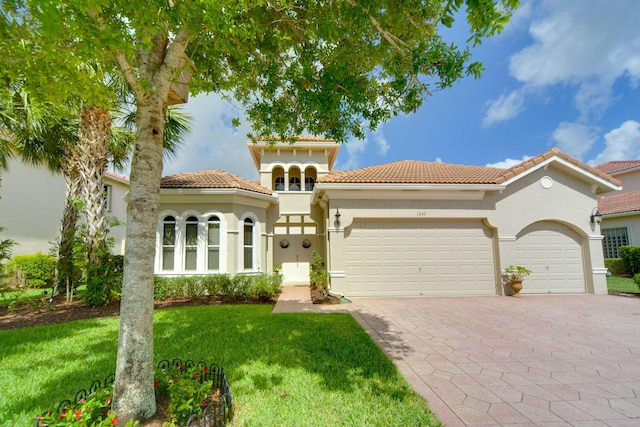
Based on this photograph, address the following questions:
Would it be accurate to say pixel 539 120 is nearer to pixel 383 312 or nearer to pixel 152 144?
pixel 383 312

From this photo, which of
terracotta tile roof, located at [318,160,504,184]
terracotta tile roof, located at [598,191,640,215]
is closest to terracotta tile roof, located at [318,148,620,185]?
terracotta tile roof, located at [318,160,504,184]

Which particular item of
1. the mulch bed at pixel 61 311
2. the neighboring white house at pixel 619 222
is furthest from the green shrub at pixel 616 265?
the mulch bed at pixel 61 311

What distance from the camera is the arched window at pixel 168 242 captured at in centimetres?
1173

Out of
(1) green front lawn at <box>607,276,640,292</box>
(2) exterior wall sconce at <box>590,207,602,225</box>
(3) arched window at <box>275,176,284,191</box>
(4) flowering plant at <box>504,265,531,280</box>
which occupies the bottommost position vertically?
(1) green front lawn at <box>607,276,640,292</box>

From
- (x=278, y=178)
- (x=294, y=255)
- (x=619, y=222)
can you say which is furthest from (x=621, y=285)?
(x=278, y=178)

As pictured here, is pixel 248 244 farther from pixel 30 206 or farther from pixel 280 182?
pixel 30 206

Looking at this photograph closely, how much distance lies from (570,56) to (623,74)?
10422mm

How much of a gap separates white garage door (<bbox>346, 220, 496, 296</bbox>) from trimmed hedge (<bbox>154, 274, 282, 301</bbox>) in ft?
10.6

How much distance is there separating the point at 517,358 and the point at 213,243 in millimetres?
10777

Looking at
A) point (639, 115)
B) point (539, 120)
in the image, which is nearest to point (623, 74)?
point (639, 115)

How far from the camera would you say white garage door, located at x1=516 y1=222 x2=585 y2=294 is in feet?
38.7

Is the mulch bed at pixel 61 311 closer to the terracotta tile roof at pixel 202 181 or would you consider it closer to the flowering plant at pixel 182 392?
the terracotta tile roof at pixel 202 181

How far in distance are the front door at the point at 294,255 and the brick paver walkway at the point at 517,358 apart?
5.49 metres

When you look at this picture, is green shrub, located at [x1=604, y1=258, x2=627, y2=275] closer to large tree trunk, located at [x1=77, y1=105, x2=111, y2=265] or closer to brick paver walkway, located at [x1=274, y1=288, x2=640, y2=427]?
brick paver walkway, located at [x1=274, y1=288, x2=640, y2=427]
